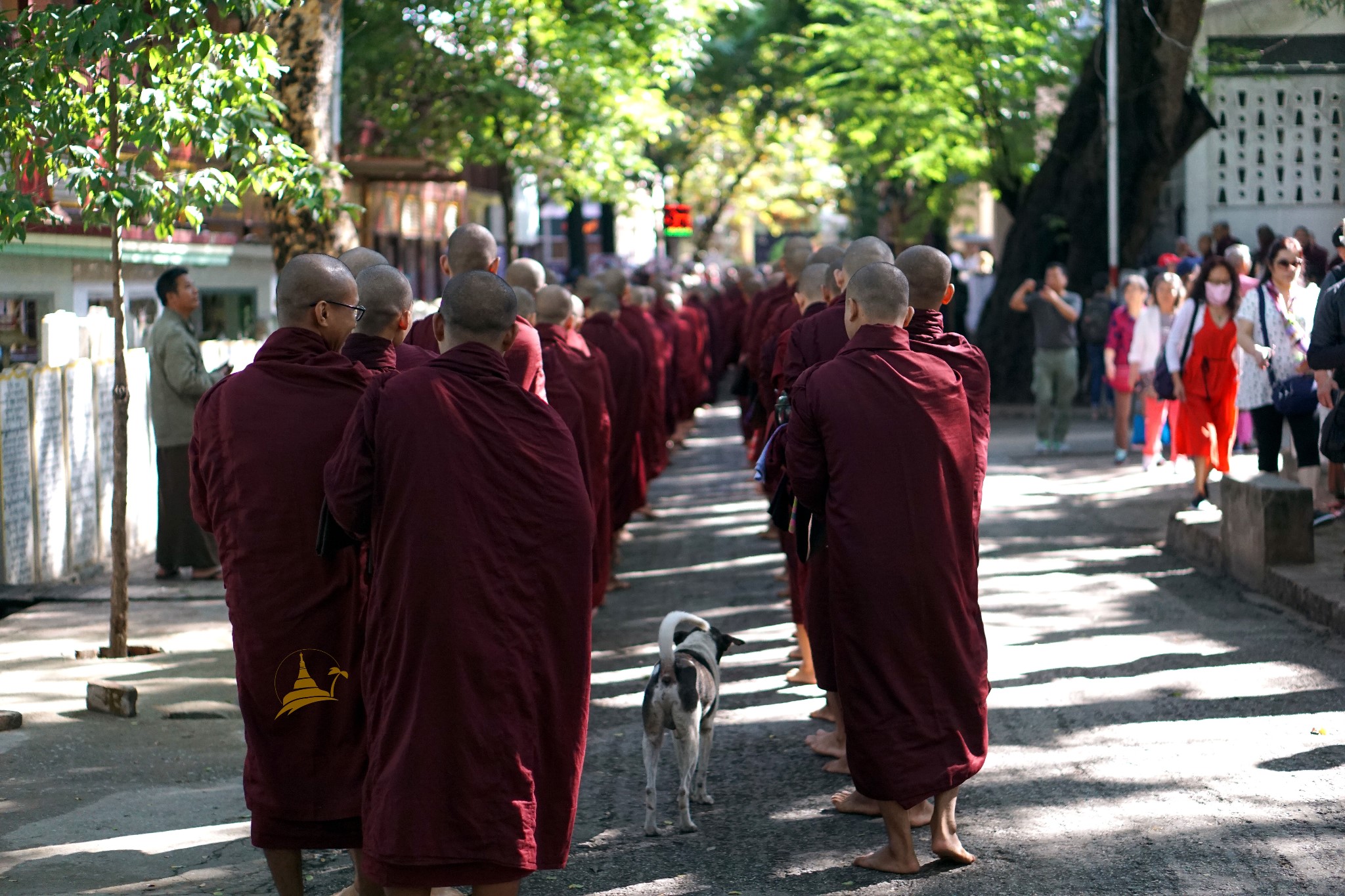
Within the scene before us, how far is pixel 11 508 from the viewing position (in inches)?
383

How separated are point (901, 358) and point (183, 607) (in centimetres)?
603

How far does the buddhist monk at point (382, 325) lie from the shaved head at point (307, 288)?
5.8 inches

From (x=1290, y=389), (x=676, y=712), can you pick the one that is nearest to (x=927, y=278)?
(x=676, y=712)

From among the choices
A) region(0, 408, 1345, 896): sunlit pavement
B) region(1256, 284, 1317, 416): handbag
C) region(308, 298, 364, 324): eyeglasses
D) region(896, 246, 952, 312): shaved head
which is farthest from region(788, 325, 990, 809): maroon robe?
region(1256, 284, 1317, 416): handbag

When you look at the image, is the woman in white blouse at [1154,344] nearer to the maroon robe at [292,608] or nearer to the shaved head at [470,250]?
the shaved head at [470,250]

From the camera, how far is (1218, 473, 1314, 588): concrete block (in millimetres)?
9664

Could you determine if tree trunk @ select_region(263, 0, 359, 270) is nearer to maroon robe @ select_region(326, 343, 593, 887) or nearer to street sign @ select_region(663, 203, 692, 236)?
maroon robe @ select_region(326, 343, 593, 887)

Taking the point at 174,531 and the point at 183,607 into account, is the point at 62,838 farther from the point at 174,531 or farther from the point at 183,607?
the point at 174,531

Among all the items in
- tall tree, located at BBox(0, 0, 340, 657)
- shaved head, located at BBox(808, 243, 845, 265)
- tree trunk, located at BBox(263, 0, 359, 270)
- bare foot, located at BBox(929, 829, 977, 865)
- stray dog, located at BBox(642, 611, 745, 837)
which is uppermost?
tree trunk, located at BBox(263, 0, 359, 270)

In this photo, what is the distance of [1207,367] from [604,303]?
4.38m

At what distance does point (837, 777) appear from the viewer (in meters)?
6.51

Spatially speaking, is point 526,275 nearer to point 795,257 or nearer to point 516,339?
point 795,257

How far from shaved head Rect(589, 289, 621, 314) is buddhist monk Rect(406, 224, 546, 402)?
5.08 meters

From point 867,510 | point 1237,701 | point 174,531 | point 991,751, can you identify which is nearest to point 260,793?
point 867,510
